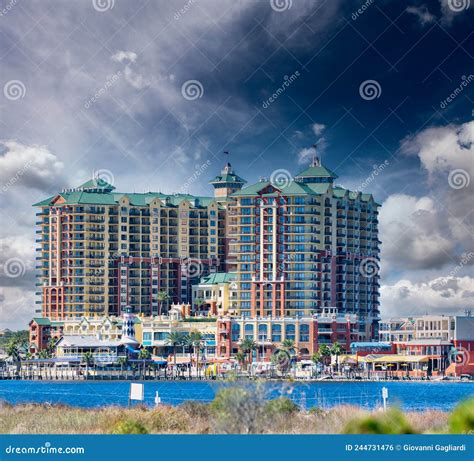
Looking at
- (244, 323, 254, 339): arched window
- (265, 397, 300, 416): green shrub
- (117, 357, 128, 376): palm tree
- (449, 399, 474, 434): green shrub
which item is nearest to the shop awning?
(244, 323, 254, 339): arched window

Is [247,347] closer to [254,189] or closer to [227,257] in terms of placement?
[254,189]

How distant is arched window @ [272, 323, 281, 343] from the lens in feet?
334

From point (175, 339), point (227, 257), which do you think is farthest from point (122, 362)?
point (227, 257)

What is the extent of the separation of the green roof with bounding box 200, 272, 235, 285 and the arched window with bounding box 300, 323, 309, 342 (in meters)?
9.23

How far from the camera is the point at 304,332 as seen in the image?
10231 centimetres

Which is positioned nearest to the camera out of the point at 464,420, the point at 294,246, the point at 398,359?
the point at 464,420

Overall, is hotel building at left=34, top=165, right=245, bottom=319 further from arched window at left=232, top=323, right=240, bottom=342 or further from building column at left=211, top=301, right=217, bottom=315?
arched window at left=232, top=323, right=240, bottom=342

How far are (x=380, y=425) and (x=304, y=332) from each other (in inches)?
3255

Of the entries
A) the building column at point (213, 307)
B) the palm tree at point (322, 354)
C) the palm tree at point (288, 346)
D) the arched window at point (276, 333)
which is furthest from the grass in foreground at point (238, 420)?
the building column at point (213, 307)
